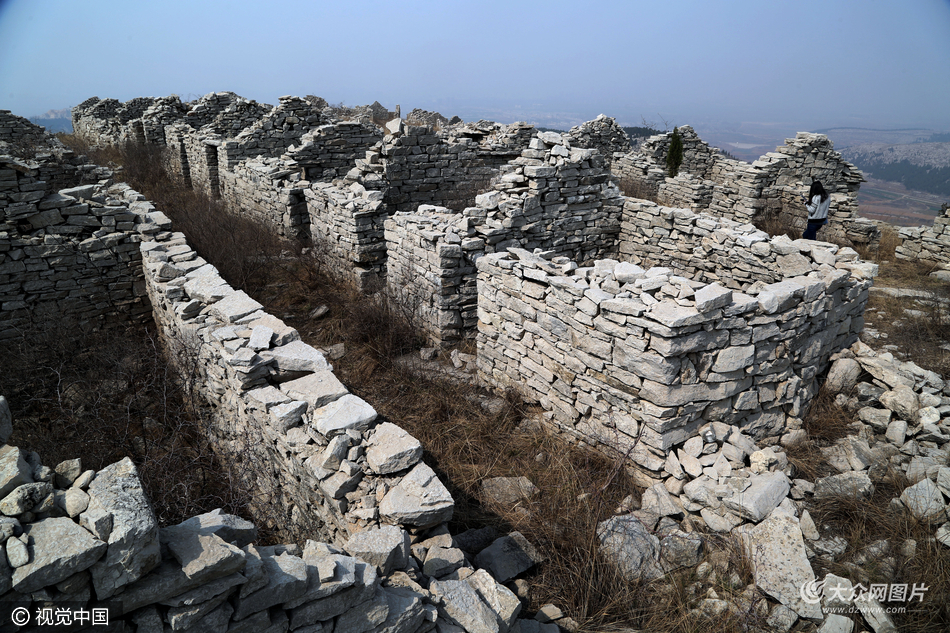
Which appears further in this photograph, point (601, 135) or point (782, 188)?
point (601, 135)

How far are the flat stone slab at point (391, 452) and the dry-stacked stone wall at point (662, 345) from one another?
221 cm

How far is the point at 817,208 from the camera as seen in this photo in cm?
971

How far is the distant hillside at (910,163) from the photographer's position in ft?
92.2

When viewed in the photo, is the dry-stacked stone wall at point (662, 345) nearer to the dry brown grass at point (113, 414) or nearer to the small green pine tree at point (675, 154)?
the dry brown grass at point (113, 414)

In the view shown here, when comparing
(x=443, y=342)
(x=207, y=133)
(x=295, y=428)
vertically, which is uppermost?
(x=207, y=133)

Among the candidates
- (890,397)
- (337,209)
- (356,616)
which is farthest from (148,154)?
(890,397)

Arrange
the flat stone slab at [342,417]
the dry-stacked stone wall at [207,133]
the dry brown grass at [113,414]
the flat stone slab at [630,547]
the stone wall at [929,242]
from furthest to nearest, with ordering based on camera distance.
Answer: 1. the dry-stacked stone wall at [207,133]
2. the stone wall at [929,242]
3. the dry brown grass at [113,414]
4. the flat stone slab at [630,547]
5. the flat stone slab at [342,417]

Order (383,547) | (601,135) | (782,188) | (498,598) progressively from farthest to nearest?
1. (601,135)
2. (782,188)
3. (498,598)
4. (383,547)

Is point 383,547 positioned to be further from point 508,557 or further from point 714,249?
point 714,249

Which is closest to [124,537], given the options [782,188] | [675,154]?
[782,188]

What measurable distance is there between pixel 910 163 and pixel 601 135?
2690 cm

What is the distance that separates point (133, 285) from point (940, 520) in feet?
31.7

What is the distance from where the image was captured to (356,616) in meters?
2.55

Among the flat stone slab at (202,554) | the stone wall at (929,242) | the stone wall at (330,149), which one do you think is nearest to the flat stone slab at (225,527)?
the flat stone slab at (202,554)
